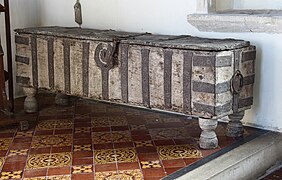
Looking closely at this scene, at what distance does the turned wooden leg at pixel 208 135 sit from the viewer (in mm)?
2377

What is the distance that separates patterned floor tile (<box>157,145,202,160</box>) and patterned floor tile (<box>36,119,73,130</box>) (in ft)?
2.22

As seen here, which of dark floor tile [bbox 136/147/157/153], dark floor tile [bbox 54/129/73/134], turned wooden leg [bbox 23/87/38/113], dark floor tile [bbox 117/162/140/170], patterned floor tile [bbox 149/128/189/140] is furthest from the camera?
turned wooden leg [bbox 23/87/38/113]

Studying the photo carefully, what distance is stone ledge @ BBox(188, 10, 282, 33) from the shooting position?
98.0 inches

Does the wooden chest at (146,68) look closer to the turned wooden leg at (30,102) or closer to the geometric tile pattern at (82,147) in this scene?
the turned wooden leg at (30,102)

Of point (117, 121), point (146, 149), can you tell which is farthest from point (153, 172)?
point (117, 121)

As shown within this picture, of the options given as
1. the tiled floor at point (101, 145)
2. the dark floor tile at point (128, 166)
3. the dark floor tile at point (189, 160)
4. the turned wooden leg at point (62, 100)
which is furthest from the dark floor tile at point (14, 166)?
the turned wooden leg at point (62, 100)

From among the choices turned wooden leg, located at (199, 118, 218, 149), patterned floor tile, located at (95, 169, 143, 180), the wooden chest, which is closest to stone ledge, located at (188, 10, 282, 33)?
the wooden chest

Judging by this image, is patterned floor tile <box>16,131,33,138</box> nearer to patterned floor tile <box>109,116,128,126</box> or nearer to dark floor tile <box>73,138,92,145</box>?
dark floor tile <box>73,138,92,145</box>

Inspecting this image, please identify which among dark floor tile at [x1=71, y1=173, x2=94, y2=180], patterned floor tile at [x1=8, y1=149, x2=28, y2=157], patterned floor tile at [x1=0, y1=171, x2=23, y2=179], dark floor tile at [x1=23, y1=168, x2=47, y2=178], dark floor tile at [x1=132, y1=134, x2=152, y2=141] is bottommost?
patterned floor tile at [x1=0, y1=171, x2=23, y2=179]

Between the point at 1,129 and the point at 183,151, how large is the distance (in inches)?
43.6

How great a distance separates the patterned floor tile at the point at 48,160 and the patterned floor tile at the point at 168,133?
20.7 inches

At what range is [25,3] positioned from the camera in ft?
11.6

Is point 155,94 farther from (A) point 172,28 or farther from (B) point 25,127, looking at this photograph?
(B) point 25,127

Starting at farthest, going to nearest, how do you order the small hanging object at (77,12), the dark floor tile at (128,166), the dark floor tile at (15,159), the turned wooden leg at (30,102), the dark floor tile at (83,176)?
the small hanging object at (77,12), the turned wooden leg at (30,102), the dark floor tile at (15,159), the dark floor tile at (128,166), the dark floor tile at (83,176)
